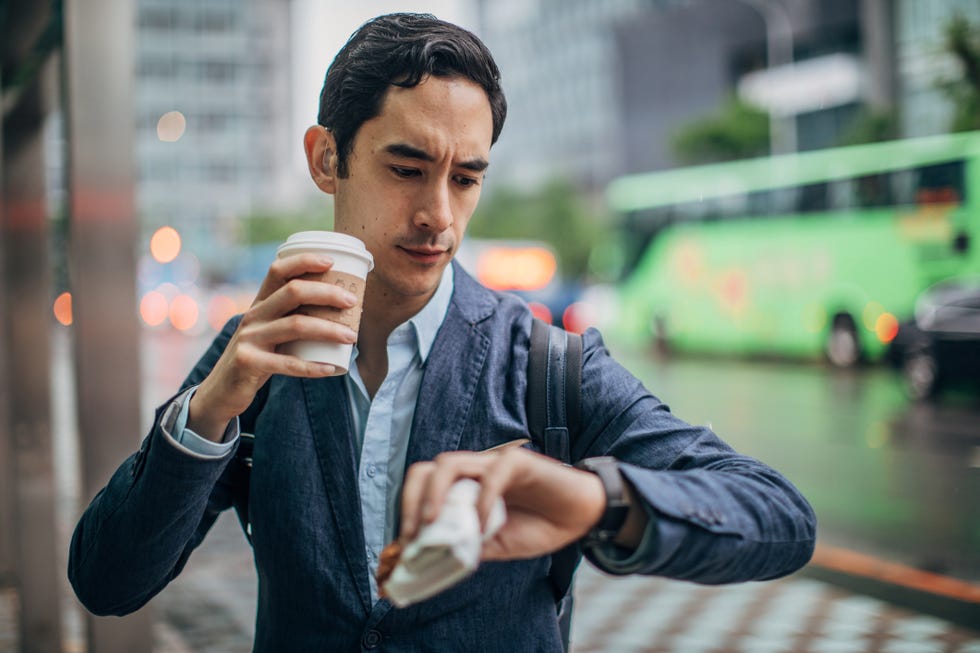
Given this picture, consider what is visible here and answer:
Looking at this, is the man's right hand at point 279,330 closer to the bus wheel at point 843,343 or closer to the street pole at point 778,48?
the bus wheel at point 843,343

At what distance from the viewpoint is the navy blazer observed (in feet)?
4.67

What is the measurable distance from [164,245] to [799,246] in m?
30.1

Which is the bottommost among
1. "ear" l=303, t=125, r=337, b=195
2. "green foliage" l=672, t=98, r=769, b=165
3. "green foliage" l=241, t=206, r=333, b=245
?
"ear" l=303, t=125, r=337, b=195

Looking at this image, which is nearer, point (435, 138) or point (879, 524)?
point (435, 138)

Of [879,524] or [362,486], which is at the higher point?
[362,486]

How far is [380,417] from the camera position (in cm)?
158

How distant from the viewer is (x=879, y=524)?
21.8 feet

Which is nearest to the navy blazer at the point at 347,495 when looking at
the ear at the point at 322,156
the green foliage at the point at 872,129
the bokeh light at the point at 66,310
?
the ear at the point at 322,156

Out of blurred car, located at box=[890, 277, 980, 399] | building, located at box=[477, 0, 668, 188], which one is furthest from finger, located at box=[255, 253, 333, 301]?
building, located at box=[477, 0, 668, 188]

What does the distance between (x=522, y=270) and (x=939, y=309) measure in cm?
1327

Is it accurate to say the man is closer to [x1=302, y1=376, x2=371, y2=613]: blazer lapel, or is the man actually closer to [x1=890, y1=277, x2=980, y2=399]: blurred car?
[x1=302, y1=376, x2=371, y2=613]: blazer lapel

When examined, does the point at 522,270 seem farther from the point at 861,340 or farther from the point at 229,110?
the point at 229,110

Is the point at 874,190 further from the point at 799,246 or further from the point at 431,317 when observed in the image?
the point at 431,317

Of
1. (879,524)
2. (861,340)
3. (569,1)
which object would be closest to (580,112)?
(569,1)
